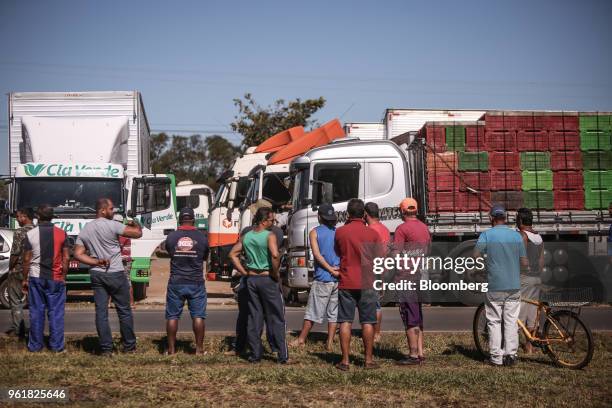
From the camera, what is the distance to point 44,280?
10156 mm

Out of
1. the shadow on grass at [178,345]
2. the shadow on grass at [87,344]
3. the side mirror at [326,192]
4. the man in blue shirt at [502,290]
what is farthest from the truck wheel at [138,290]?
the man in blue shirt at [502,290]

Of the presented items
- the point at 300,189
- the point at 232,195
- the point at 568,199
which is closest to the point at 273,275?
the point at 300,189

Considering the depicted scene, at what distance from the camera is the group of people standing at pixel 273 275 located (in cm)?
924

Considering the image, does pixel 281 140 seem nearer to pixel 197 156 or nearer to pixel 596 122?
pixel 596 122

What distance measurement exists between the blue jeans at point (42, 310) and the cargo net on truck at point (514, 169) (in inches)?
338

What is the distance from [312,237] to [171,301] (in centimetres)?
189

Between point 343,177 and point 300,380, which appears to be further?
point 343,177

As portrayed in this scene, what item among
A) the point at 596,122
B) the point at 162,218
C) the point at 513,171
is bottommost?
the point at 162,218

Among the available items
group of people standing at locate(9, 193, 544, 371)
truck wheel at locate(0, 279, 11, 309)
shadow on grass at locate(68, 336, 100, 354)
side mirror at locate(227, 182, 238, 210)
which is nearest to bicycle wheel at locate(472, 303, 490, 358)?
group of people standing at locate(9, 193, 544, 371)

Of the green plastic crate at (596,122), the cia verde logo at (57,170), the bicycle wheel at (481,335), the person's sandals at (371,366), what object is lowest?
the person's sandals at (371,366)

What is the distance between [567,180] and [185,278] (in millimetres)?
9716

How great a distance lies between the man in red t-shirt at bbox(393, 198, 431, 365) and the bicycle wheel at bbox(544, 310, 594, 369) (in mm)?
1557

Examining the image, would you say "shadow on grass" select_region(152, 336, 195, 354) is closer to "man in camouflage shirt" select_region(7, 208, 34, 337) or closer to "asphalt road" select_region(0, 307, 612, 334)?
"asphalt road" select_region(0, 307, 612, 334)

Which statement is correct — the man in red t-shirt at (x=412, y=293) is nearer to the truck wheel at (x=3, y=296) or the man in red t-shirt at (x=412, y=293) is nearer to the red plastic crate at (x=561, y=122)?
the red plastic crate at (x=561, y=122)
